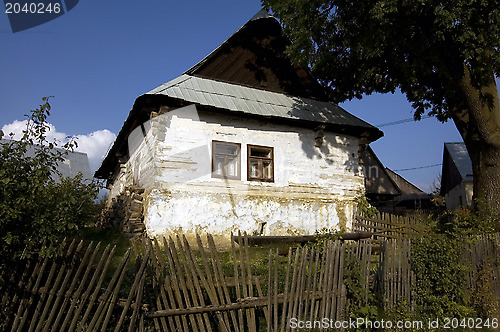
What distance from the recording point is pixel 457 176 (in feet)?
86.1

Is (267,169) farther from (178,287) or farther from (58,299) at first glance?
(58,299)

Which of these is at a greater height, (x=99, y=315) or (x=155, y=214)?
(x=155, y=214)

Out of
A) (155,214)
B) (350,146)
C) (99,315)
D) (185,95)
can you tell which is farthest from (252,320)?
(350,146)

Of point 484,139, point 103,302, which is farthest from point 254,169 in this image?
point 103,302

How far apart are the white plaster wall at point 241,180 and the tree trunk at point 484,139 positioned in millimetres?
3771

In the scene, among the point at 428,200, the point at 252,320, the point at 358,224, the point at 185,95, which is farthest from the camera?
the point at 428,200

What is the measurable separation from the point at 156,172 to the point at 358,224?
7.01 m

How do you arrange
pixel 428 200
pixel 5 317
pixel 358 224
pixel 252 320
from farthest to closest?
pixel 428 200, pixel 358 224, pixel 252 320, pixel 5 317

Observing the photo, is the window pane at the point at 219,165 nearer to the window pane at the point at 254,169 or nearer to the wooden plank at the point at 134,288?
the window pane at the point at 254,169

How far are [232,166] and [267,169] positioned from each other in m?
1.30

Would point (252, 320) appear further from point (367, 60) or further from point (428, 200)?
point (428, 200)

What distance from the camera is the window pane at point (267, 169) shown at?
11.5 m

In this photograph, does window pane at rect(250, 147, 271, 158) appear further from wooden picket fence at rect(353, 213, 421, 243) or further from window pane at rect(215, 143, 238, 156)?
wooden picket fence at rect(353, 213, 421, 243)

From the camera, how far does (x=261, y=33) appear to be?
13711mm
